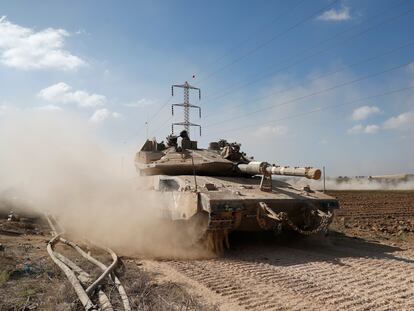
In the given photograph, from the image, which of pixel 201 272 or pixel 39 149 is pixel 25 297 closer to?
pixel 201 272

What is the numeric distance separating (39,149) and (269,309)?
60.4ft

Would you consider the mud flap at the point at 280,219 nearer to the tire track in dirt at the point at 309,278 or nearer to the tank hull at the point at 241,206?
the tank hull at the point at 241,206

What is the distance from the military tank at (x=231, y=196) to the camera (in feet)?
31.1

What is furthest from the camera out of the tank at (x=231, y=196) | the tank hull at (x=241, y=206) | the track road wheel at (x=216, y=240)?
the track road wheel at (x=216, y=240)

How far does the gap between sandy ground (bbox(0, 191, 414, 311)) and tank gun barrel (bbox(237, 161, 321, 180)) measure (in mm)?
1660

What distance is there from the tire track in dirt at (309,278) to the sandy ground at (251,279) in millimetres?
13

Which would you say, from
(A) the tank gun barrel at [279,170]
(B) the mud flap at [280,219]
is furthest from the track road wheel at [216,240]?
(A) the tank gun barrel at [279,170]

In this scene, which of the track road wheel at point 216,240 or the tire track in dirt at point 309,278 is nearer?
the tire track in dirt at point 309,278

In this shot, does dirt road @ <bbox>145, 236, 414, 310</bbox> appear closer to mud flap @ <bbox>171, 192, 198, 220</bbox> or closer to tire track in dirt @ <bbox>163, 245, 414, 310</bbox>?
tire track in dirt @ <bbox>163, 245, 414, 310</bbox>

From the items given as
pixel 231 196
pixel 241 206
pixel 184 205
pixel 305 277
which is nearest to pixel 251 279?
pixel 305 277

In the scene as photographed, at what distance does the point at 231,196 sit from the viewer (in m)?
9.70

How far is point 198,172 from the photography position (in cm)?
1224

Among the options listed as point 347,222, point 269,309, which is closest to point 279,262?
point 269,309

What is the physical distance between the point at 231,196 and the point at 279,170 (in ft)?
4.33
